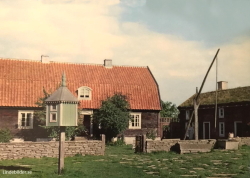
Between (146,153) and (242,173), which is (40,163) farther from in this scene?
(242,173)

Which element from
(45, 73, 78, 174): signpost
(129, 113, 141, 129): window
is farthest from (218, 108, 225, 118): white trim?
(45, 73, 78, 174): signpost

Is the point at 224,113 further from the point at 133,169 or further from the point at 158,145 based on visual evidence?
the point at 133,169

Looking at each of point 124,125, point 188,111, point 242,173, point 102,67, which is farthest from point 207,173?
point 188,111

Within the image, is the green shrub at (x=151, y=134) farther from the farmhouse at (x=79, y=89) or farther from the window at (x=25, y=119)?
the window at (x=25, y=119)

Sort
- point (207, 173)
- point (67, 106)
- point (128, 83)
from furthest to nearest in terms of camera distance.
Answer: point (128, 83)
point (67, 106)
point (207, 173)

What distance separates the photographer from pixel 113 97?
28312mm

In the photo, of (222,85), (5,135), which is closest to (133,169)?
(5,135)

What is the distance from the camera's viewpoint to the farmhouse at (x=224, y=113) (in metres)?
32.2

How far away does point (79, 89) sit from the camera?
29938 millimetres

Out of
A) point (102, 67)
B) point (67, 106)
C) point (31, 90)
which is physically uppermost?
point (102, 67)

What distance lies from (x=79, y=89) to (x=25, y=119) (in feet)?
17.0

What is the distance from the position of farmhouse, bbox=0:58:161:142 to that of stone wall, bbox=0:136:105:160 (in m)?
10.3

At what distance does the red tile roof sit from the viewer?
2778 cm

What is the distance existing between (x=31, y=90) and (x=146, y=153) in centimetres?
1351
